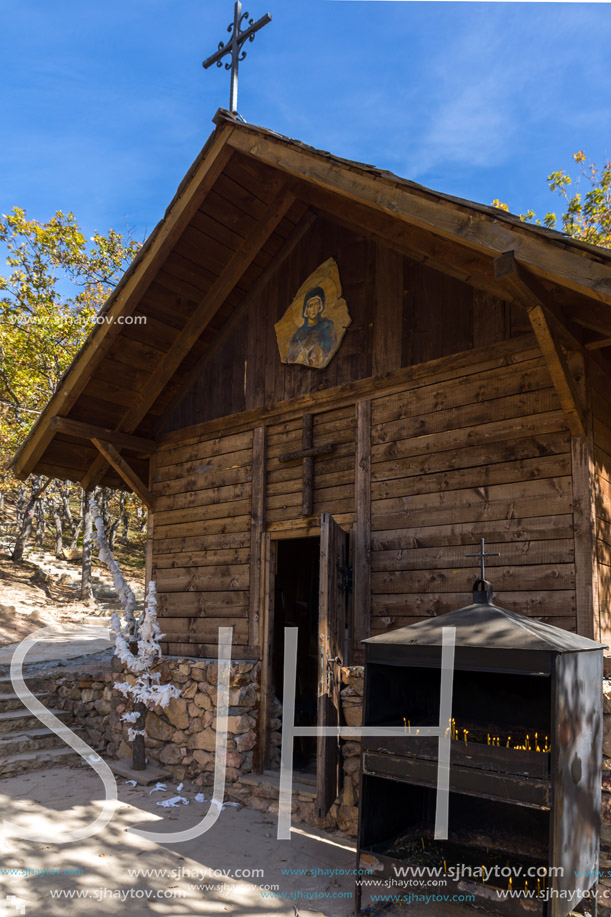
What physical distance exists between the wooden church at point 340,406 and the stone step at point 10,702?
8.15 ft

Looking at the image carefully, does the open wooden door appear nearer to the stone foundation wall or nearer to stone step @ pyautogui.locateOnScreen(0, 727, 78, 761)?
the stone foundation wall

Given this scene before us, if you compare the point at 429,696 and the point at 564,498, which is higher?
the point at 564,498

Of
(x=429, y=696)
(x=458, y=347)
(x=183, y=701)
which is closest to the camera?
(x=429, y=696)

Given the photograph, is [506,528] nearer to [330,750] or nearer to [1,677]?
[330,750]

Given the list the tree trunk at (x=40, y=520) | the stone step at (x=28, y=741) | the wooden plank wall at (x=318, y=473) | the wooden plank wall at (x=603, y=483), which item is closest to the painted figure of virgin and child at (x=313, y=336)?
the wooden plank wall at (x=318, y=473)

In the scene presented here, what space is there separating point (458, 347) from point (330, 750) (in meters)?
3.90

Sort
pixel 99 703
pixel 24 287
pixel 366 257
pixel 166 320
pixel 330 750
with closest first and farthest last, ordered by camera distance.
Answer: pixel 330 750
pixel 366 257
pixel 166 320
pixel 99 703
pixel 24 287

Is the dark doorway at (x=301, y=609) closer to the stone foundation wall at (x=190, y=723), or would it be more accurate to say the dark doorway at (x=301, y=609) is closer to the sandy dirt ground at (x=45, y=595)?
the stone foundation wall at (x=190, y=723)

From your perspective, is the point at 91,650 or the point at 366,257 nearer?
the point at 366,257

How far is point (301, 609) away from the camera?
411 inches

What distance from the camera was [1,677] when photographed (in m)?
10.6

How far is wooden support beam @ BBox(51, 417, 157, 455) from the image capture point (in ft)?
28.1

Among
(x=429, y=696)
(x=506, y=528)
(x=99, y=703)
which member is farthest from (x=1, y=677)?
(x=506, y=528)

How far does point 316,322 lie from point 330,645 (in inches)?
146
